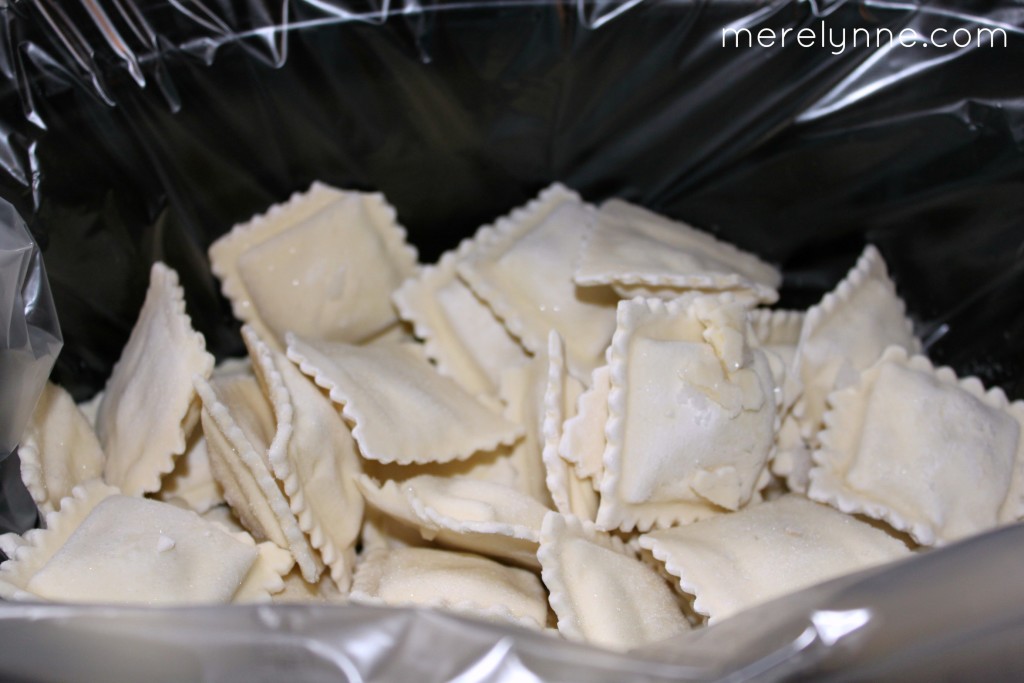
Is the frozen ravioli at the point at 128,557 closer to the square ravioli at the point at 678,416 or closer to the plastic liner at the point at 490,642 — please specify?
the plastic liner at the point at 490,642

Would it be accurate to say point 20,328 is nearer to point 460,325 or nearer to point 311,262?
point 311,262

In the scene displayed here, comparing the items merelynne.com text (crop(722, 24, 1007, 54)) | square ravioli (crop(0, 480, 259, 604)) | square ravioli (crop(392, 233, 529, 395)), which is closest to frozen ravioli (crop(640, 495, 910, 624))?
square ravioli (crop(392, 233, 529, 395))

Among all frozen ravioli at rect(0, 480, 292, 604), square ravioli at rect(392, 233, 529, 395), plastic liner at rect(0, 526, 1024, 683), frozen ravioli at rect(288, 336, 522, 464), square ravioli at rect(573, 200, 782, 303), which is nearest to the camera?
plastic liner at rect(0, 526, 1024, 683)

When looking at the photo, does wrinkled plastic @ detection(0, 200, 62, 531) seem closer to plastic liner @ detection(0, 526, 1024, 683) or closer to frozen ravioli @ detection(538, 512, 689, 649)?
plastic liner @ detection(0, 526, 1024, 683)

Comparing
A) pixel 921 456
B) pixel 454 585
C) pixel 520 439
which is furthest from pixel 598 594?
pixel 921 456

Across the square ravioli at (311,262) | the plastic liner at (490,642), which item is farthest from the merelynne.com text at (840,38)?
the plastic liner at (490,642)

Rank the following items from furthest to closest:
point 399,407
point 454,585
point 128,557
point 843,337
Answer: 1. point 843,337
2. point 399,407
3. point 454,585
4. point 128,557

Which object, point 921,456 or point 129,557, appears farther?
point 921,456
